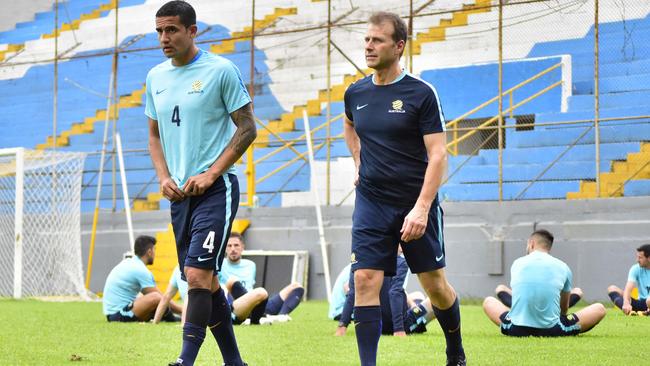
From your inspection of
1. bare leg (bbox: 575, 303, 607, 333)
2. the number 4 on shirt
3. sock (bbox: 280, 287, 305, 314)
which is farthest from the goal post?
the number 4 on shirt

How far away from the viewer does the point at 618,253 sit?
17156mm

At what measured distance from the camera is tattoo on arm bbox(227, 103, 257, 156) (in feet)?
21.0

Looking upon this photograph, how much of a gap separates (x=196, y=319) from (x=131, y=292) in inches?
287

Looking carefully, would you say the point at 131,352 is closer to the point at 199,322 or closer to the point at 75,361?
the point at 75,361

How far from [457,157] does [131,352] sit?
12.3 meters

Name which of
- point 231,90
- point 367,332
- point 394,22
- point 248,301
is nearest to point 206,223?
point 231,90

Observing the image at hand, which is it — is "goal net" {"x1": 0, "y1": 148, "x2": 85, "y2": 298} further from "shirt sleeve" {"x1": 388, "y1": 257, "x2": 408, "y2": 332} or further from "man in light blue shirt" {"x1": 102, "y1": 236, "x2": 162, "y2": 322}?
"shirt sleeve" {"x1": 388, "y1": 257, "x2": 408, "y2": 332}

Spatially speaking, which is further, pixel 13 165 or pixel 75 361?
pixel 13 165

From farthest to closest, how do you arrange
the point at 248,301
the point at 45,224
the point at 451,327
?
1. the point at 45,224
2. the point at 248,301
3. the point at 451,327

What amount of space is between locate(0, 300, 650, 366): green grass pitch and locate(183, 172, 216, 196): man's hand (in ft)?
5.55

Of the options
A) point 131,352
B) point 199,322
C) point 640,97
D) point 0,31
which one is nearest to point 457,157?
point 640,97

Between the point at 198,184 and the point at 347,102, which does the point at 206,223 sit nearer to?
the point at 198,184

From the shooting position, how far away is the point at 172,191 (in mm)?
6371

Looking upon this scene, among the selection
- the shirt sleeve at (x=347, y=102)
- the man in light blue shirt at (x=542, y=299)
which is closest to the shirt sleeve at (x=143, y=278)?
the man in light blue shirt at (x=542, y=299)
